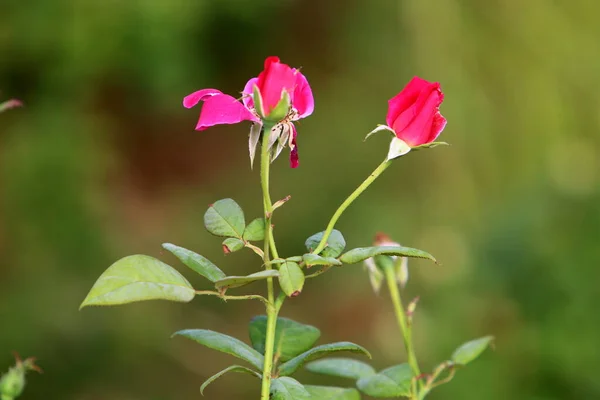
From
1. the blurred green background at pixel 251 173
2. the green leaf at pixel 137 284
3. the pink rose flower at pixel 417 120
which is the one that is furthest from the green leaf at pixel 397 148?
the blurred green background at pixel 251 173

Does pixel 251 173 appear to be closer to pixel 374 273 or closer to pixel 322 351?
pixel 374 273

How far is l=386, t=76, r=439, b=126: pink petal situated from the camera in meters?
0.37

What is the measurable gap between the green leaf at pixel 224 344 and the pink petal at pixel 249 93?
0.30 ft

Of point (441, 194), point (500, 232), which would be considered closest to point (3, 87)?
point (441, 194)

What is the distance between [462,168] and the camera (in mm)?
1830

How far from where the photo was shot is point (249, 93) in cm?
34

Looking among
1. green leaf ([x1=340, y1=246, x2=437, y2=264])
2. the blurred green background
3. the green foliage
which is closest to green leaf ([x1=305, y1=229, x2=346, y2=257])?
green leaf ([x1=340, y1=246, x2=437, y2=264])

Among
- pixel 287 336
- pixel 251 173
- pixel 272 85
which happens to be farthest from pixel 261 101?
pixel 251 173

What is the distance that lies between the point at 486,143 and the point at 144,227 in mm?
857

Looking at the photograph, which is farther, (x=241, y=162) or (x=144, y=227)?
(x=241, y=162)

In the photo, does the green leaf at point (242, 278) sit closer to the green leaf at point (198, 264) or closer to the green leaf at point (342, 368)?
the green leaf at point (198, 264)

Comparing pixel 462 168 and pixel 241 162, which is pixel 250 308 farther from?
pixel 462 168

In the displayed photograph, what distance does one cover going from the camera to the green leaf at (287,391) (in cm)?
31

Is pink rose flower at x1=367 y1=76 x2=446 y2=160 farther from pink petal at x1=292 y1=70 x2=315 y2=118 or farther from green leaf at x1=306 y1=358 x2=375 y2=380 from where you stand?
green leaf at x1=306 y1=358 x2=375 y2=380
